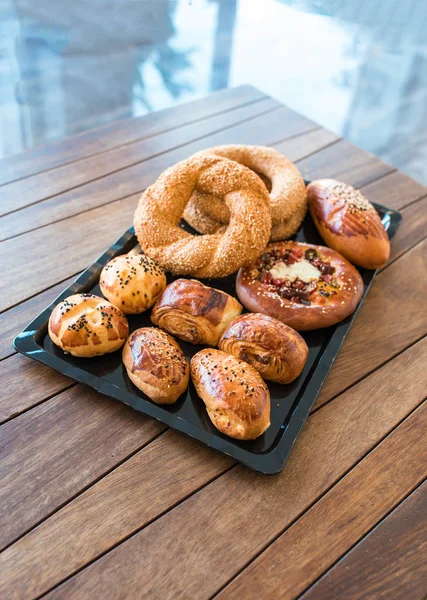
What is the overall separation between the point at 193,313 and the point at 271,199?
0.50 meters

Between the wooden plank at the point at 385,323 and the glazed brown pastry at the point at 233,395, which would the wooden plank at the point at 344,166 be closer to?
the wooden plank at the point at 385,323

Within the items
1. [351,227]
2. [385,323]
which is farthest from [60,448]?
[351,227]

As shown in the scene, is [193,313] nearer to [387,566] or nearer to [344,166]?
[387,566]

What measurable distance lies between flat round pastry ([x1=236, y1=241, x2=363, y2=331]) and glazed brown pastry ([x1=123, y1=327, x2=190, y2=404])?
283 millimetres

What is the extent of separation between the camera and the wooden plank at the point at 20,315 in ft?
4.25

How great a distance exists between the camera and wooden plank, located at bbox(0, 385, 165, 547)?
1016mm

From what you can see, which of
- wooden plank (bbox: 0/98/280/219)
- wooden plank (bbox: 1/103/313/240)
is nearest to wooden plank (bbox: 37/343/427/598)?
wooden plank (bbox: 1/103/313/240)

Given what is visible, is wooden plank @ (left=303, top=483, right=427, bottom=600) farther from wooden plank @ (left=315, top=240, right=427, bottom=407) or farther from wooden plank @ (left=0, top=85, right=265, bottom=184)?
wooden plank @ (left=0, top=85, right=265, bottom=184)

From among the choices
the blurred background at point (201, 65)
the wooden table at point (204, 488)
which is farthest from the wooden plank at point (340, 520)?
the blurred background at point (201, 65)

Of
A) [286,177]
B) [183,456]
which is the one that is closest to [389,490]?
[183,456]

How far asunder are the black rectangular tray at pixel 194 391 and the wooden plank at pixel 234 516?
1.6 inches

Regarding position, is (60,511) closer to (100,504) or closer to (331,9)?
(100,504)

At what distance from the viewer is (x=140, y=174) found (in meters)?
1.90

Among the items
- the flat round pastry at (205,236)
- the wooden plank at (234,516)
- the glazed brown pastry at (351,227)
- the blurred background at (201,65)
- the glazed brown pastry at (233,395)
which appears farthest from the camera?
the blurred background at (201,65)
